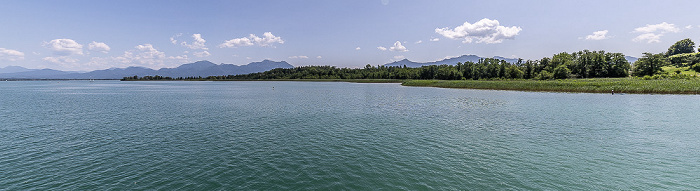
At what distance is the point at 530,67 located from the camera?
7028 inches

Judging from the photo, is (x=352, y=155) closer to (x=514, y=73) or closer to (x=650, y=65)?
(x=650, y=65)

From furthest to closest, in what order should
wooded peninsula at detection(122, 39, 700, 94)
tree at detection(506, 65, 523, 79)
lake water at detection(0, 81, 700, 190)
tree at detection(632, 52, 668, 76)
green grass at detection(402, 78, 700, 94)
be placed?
tree at detection(506, 65, 523, 79) < tree at detection(632, 52, 668, 76) < wooded peninsula at detection(122, 39, 700, 94) < green grass at detection(402, 78, 700, 94) < lake water at detection(0, 81, 700, 190)

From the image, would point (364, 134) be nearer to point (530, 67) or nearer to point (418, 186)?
point (418, 186)

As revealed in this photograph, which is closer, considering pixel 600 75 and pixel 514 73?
pixel 600 75

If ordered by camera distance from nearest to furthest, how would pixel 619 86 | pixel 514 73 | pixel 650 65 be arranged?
1. pixel 619 86
2. pixel 650 65
3. pixel 514 73

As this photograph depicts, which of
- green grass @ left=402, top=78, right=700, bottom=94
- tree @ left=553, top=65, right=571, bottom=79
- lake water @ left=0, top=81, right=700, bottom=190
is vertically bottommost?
lake water @ left=0, top=81, right=700, bottom=190

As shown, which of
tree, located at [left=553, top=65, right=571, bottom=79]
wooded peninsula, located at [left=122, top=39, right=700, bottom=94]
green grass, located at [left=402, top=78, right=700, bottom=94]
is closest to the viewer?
green grass, located at [left=402, top=78, right=700, bottom=94]

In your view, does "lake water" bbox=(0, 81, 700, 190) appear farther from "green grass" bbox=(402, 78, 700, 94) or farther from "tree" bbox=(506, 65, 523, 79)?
"tree" bbox=(506, 65, 523, 79)

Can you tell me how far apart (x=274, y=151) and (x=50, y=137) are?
22.3m

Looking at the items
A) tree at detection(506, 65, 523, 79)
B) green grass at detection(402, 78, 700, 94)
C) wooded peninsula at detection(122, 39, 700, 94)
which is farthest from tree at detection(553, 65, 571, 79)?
green grass at detection(402, 78, 700, 94)

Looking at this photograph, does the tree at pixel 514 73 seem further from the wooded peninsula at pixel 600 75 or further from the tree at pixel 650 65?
the tree at pixel 650 65

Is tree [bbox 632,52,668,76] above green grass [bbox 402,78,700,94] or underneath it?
above

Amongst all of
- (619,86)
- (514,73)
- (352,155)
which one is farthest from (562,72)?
(352,155)

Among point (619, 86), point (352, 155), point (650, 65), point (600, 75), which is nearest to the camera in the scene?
point (352, 155)
